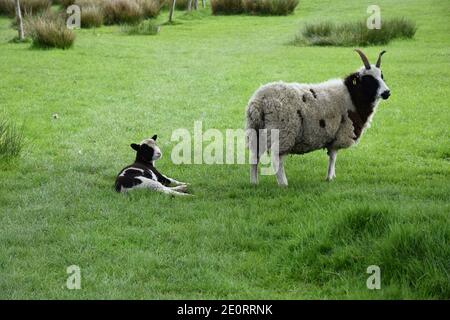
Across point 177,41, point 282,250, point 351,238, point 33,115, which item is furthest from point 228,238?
point 177,41

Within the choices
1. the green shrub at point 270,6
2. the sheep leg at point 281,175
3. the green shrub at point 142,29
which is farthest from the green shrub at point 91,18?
the sheep leg at point 281,175

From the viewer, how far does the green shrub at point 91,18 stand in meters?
29.7

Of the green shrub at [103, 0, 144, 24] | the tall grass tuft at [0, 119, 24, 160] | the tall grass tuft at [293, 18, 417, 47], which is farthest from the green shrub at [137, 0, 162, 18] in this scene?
the tall grass tuft at [0, 119, 24, 160]

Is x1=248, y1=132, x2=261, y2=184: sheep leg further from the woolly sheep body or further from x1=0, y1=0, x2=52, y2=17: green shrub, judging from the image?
x1=0, y1=0, x2=52, y2=17: green shrub

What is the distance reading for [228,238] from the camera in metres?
7.34

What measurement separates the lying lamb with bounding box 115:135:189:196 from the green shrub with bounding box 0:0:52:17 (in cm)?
2352

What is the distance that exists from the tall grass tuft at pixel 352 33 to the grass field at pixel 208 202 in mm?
5091

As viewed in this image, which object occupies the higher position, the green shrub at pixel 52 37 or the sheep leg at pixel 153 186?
the sheep leg at pixel 153 186

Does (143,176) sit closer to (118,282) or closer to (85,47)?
(118,282)

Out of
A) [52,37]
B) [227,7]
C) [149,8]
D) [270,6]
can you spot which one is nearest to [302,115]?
[52,37]

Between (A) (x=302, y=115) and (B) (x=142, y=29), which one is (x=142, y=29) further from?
(A) (x=302, y=115)

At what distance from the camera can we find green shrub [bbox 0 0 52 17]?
32000 millimetres

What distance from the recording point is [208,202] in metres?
8.72

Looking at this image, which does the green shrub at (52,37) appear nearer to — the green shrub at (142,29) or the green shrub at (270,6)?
the green shrub at (142,29)
